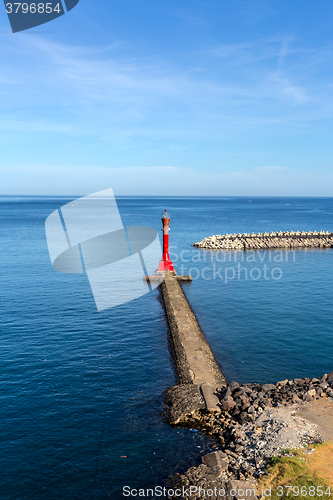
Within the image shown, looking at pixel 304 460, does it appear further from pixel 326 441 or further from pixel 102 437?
pixel 102 437

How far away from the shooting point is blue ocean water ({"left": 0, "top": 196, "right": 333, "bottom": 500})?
34.2ft

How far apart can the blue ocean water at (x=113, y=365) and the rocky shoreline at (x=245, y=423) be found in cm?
58

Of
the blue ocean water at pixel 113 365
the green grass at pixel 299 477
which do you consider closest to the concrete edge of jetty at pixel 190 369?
the blue ocean water at pixel 113 365

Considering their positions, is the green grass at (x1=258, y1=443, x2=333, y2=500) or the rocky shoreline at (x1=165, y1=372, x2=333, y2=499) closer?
the green grass at (x1=258, y1=443, x2=333, y2=500)

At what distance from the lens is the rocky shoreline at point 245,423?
31.9ft

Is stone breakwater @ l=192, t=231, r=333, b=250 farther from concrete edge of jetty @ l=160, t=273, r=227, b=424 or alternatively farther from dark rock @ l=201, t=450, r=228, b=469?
dark rock @ l=201, t=450, r=228, b=469

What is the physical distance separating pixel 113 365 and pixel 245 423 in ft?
21.6

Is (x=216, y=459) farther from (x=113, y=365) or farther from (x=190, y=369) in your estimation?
(x=113, y=365)

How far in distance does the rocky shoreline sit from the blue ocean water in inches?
22.9

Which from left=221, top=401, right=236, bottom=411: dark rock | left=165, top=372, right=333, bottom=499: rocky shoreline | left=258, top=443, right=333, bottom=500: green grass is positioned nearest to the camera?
left=258, top=443, right=333, bottom=500: green grass

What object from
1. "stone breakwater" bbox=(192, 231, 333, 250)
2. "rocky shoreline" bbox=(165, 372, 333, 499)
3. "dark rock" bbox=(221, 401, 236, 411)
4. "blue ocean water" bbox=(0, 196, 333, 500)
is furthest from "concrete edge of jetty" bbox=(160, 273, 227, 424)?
"stone breakwater" bbox=(192, 231, 333, 250)

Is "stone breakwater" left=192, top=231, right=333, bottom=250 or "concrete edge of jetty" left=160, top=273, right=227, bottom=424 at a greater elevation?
"stone breakwater" left=192, top=231, right=333, bottom=250

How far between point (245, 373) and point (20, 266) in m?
30.8

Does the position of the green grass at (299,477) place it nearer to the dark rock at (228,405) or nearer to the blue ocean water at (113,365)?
the blue ocean water at (113,365)
